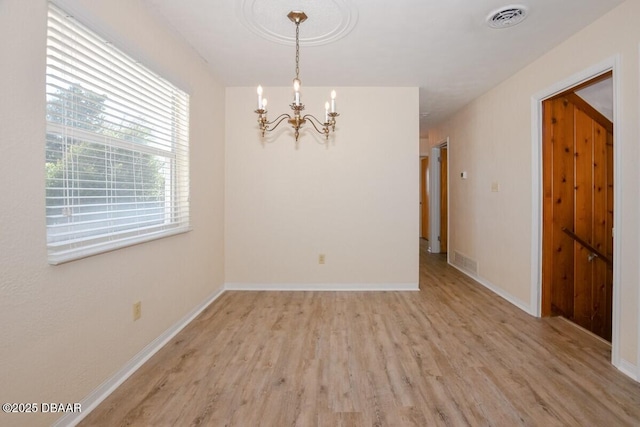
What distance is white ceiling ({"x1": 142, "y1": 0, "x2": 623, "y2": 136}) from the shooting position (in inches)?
79.2

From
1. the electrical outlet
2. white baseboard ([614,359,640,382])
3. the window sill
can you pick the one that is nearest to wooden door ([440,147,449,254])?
white baseboard ([614,359,640,382])

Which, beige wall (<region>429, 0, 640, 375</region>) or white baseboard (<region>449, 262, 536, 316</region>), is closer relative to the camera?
beige wall (<region>429, 0, 640, 375</region>)

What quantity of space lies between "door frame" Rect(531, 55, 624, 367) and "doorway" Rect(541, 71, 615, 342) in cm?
4

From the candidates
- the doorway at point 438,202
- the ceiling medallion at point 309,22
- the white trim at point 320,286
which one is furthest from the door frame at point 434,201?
the ceiling medallion at point 309,22

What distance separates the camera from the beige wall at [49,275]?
46.4 inches

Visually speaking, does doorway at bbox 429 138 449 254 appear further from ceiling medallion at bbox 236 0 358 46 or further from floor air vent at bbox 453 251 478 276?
ceiling medallion at bbox 236 0 358 46

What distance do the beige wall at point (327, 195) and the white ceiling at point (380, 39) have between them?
→ 0.32 meters

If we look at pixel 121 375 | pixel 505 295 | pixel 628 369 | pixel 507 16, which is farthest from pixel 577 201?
pixel 121 375

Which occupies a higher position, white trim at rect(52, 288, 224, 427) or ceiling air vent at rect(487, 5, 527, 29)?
ceiling air vent at rect(487, 5, 527, 29)

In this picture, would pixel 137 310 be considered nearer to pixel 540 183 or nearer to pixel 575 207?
pixel 540 183

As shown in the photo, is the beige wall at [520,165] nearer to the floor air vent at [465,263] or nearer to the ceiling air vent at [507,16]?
the floor air vent at [465,263]

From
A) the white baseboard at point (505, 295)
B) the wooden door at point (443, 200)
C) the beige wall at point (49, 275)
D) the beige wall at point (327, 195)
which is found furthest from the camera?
the wooden door at point (443, 200)

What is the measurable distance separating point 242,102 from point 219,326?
8.36 ft

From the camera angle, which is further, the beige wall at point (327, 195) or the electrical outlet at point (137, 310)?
the beige wall at point (327, 195)
